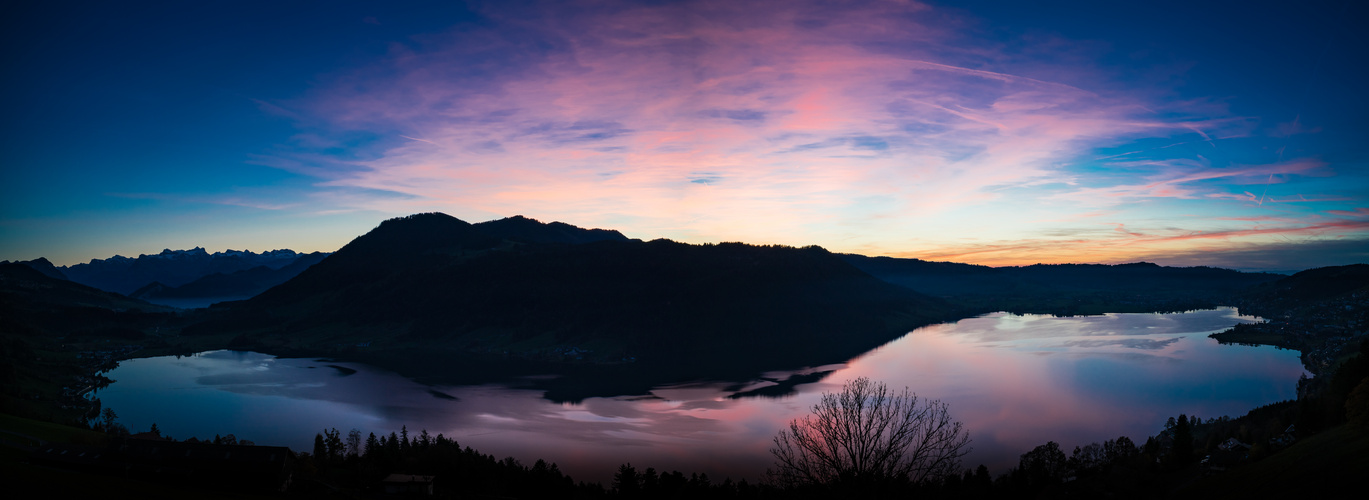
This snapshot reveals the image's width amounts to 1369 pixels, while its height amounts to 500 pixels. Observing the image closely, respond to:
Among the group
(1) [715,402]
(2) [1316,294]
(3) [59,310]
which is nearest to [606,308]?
(1) [715,402]

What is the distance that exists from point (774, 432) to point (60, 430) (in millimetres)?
45448

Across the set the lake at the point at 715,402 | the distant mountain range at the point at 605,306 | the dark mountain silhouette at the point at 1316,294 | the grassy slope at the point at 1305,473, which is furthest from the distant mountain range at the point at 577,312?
the grassy slope at the point at 1305,473

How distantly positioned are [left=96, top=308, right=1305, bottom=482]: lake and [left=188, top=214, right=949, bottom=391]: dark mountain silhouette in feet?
74.0

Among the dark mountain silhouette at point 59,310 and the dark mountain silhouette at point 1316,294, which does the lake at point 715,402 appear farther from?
the dark mountain silhouette at point 1316,294

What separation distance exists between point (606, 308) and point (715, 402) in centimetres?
6248

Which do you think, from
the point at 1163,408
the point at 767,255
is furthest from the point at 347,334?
the point at 1163,408

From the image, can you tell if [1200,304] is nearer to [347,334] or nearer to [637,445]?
[637,445]

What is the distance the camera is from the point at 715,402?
62.9 meters

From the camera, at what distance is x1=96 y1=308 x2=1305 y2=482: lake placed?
153ft

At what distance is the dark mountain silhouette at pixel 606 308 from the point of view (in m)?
110

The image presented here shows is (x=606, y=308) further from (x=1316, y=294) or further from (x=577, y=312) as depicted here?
(x=1316, y=294)

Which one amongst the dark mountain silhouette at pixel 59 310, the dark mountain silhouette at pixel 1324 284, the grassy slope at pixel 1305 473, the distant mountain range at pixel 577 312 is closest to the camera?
the grassy slope at pixel 1305 473

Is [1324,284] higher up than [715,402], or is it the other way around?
[1324,284]

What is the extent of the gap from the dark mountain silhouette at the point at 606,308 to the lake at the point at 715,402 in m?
22.6
